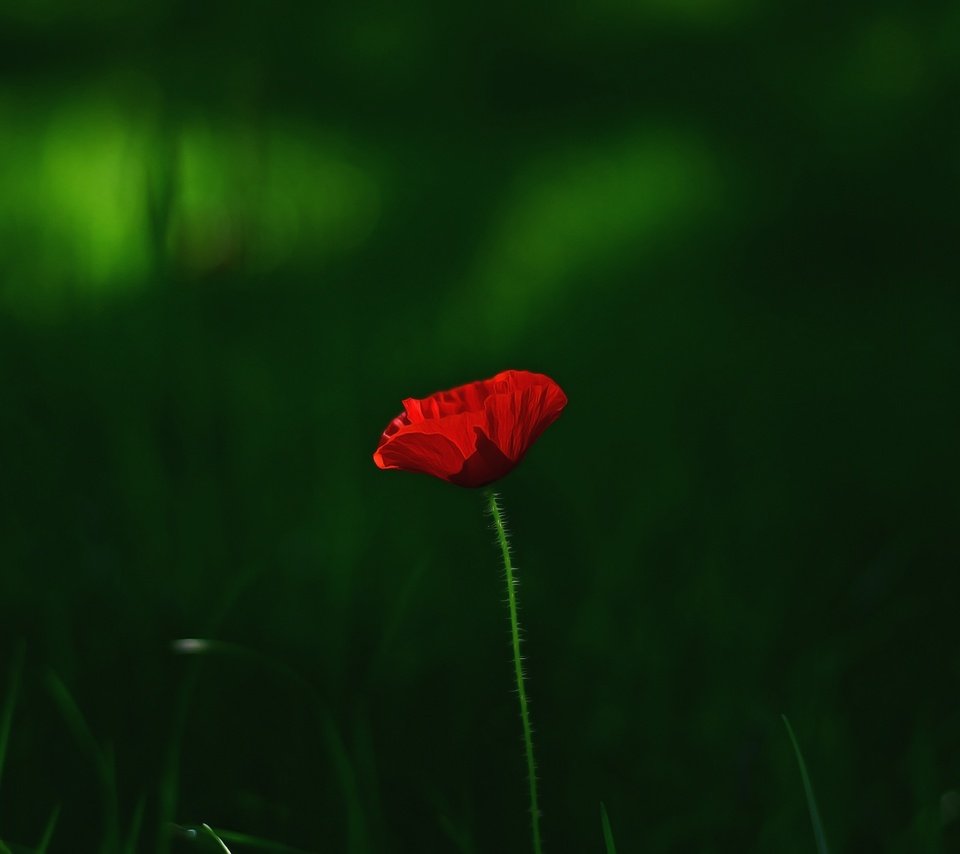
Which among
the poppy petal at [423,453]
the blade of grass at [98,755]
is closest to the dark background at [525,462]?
the blade of grass at [98,755]

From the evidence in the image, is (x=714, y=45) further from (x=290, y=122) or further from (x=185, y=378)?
(x=185, y=378)

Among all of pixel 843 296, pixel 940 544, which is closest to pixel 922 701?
pixel 940 544

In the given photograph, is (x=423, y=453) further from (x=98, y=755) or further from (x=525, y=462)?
(x=525, y=462)

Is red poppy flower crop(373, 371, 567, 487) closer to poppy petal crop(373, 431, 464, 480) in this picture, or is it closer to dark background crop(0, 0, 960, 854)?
poppy petal crop(373, 431, 464, 480)

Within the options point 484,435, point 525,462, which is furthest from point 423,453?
point 525,462

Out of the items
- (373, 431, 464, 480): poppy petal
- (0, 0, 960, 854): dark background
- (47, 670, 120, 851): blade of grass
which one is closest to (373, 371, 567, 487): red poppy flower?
(373, 431, 464, 480): poppy petal

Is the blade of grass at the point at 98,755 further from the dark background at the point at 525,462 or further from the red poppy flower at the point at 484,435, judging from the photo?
the red poppy flower at the point at 484,435
